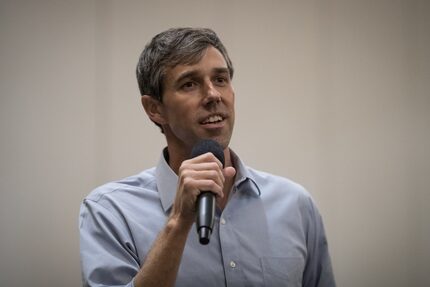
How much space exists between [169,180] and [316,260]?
21.5 inches

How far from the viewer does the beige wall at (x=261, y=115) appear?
2.25 m

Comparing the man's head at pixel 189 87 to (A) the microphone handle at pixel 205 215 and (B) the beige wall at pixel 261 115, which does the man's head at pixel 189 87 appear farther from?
(B) the beige wall at pixel 261 115

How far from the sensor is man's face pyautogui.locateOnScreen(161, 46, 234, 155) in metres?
1.38

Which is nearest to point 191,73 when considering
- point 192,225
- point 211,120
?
point 211,120

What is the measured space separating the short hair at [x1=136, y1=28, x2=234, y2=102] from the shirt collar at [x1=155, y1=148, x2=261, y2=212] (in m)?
0.23

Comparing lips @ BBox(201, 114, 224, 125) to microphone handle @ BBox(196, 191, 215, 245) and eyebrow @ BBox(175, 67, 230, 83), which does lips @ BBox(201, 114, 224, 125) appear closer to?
eyebrow @ BBox(175, 67, 230, 83)

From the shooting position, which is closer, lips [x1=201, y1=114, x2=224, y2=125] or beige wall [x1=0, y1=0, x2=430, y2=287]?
lips [x1=201, y1=114, x2=224, y2=125]

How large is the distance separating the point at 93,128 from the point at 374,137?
1462 millimetres

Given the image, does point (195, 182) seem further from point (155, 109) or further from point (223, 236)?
point (155, 109)

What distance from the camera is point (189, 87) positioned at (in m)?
1.43

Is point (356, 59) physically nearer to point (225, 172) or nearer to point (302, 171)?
point (302, 171)

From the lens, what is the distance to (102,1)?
7.86ft

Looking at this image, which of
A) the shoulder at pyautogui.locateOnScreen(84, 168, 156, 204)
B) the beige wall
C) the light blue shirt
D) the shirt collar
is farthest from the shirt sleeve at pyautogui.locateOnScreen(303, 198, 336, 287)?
Answer: the beige wall

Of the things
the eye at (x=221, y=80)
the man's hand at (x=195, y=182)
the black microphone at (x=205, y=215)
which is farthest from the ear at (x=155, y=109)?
the black microphone at (x=205, y=215)
